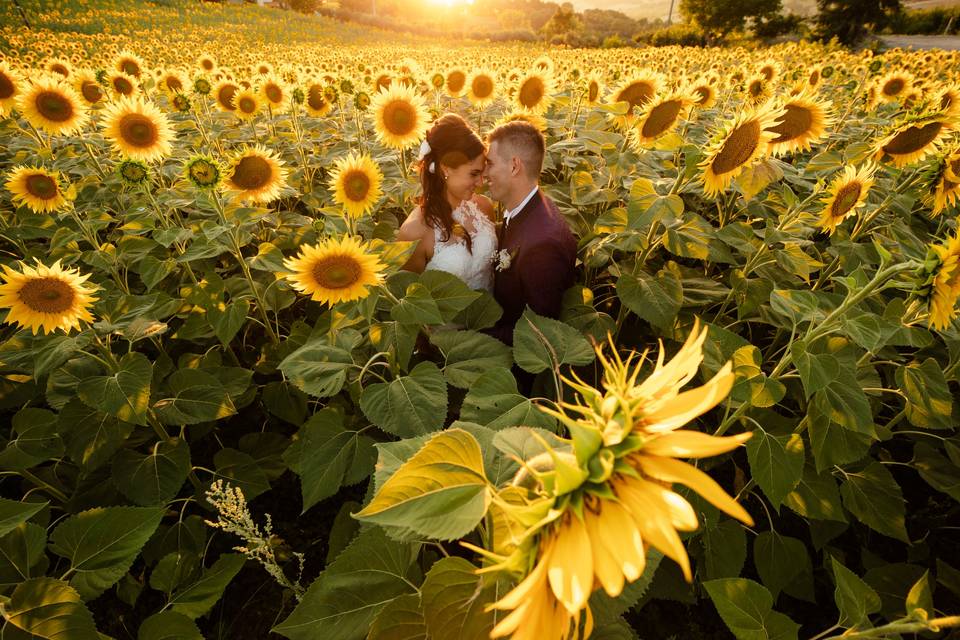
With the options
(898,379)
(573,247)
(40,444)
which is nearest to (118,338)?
(40,444)

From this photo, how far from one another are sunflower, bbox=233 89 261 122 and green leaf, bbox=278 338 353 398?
3.36 m

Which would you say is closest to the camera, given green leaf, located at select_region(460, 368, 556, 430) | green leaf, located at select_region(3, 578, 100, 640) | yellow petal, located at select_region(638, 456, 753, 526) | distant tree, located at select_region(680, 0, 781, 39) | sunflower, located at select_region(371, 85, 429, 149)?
yellow petal, located at select_region(638, 456, 753, 526)

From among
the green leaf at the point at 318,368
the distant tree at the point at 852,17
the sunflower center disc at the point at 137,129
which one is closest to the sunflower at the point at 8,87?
the sunflower center disc at the point at 137,129

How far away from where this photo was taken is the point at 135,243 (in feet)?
9.42

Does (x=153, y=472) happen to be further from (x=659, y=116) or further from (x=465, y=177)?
(x=659, y=116)

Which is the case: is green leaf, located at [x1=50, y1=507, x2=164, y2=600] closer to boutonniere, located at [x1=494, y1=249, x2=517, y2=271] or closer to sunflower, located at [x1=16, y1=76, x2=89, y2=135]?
boutonniere, located at [x1=494, y1=249, x2=517, y2=271]

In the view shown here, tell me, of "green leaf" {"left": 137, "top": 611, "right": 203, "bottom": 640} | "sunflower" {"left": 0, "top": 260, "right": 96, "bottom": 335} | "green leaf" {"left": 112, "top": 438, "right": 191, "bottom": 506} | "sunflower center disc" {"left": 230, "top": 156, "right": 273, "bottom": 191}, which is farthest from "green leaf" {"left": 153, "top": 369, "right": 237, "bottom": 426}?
"sunflower center disc" {"left": 230, "top": 156, "right": 273, "bottom": 191}

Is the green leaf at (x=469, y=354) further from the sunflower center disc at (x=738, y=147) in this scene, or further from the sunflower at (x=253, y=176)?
the sunflower at (x=253, y=176)

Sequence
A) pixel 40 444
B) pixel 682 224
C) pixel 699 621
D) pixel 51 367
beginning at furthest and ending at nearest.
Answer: pixel 682 224, pixel 699 621, pixel 40 444, pixel 51 367

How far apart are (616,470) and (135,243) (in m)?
3.39

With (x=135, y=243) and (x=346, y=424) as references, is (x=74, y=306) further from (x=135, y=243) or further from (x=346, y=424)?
(x=346, y=424)

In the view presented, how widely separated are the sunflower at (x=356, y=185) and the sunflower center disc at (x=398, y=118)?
1076mm

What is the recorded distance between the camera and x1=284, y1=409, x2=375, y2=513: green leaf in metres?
1.91

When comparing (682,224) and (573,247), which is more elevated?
(682,224)
